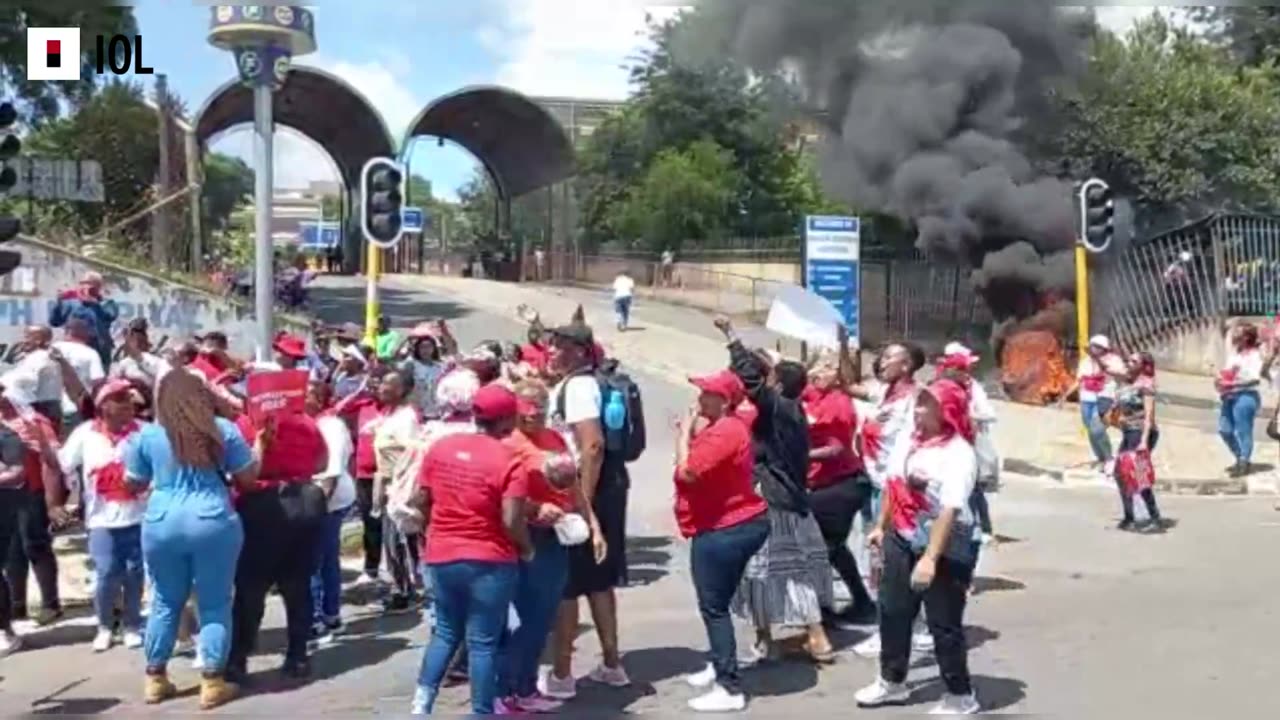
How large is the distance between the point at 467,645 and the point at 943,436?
6.95 feet

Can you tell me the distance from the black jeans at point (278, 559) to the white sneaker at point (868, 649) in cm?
276

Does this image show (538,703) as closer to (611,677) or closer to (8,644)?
(611,677)

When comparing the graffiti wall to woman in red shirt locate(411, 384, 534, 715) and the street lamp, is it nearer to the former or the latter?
the street lamp

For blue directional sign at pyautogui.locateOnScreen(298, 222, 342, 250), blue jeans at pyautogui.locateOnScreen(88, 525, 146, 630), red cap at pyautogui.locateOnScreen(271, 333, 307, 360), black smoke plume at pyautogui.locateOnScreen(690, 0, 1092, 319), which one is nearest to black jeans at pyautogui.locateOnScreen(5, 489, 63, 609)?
blue jeans at pyautogui.locateOnScreen(88, 525, 146, 630)

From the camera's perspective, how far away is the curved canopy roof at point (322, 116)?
4212 cm

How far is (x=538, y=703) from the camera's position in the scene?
21.8ft

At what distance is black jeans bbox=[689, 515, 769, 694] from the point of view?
660 centimetres

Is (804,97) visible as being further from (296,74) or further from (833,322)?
(833,322)

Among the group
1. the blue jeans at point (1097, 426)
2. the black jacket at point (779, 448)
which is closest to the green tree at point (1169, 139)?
the blue jeans at point (1097, 426)

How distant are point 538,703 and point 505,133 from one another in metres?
42.5

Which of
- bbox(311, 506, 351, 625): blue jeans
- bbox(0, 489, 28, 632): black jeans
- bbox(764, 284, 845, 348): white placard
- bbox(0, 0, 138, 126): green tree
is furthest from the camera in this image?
bbox(0, 0, 138, 126): green tree

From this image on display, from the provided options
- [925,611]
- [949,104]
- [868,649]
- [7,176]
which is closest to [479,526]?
[925,611]

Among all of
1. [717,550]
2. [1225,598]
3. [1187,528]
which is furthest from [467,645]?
[1187,528]

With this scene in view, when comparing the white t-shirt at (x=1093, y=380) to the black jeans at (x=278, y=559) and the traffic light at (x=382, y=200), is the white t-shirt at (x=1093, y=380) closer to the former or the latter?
the traffic light at (x=382, y=200)
